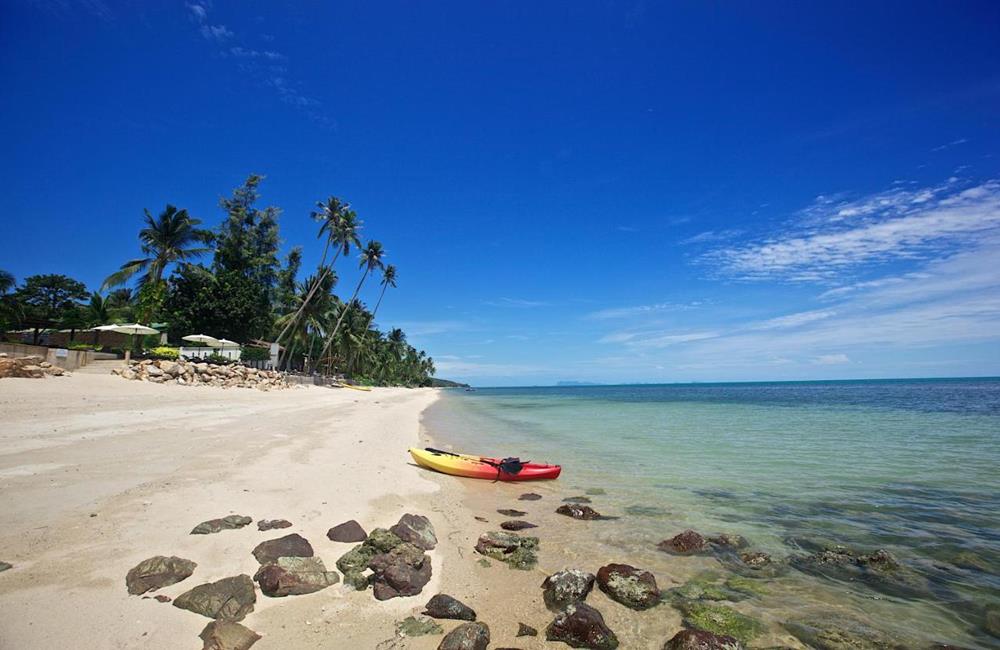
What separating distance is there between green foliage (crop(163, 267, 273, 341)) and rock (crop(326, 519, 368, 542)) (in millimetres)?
41816

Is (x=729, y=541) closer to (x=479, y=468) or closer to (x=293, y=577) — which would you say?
(x=479, y=468)

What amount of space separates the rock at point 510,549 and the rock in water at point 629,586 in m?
1.03

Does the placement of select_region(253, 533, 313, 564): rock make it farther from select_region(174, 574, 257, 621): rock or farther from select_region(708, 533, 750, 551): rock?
select_region(708, 533, 750, 551): rock

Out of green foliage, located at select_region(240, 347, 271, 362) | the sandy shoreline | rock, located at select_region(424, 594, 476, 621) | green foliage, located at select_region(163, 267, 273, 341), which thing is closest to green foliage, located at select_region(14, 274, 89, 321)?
green foliage, located at select_region(163, 267, 273, 341)

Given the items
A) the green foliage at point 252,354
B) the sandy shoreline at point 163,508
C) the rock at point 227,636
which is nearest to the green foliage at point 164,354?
the green foliage at point 252,354

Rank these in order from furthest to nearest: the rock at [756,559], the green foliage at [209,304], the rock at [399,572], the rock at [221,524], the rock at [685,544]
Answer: the green foliage at [209,304] < the rock at [685,544] < the rock at [756,559] < the rock at [221,524] < the rock at [399,572]

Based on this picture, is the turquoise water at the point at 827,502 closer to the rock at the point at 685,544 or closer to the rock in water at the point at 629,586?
the rock at the point at 685,544

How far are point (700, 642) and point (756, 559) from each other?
9.53 feet

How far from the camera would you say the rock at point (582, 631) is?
3965mm

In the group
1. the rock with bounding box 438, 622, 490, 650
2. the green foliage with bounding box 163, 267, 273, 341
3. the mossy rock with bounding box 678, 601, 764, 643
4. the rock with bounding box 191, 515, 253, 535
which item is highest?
the green foliage with bounding box 163, 267, 273, 341

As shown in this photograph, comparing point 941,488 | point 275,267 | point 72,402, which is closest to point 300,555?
point 941,488

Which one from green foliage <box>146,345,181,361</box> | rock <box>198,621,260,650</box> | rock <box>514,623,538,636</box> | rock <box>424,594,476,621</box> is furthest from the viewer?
green foliage <box>146,345,181,361</box>

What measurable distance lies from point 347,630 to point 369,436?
1240 cm

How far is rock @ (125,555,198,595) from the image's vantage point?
415 centimetres
